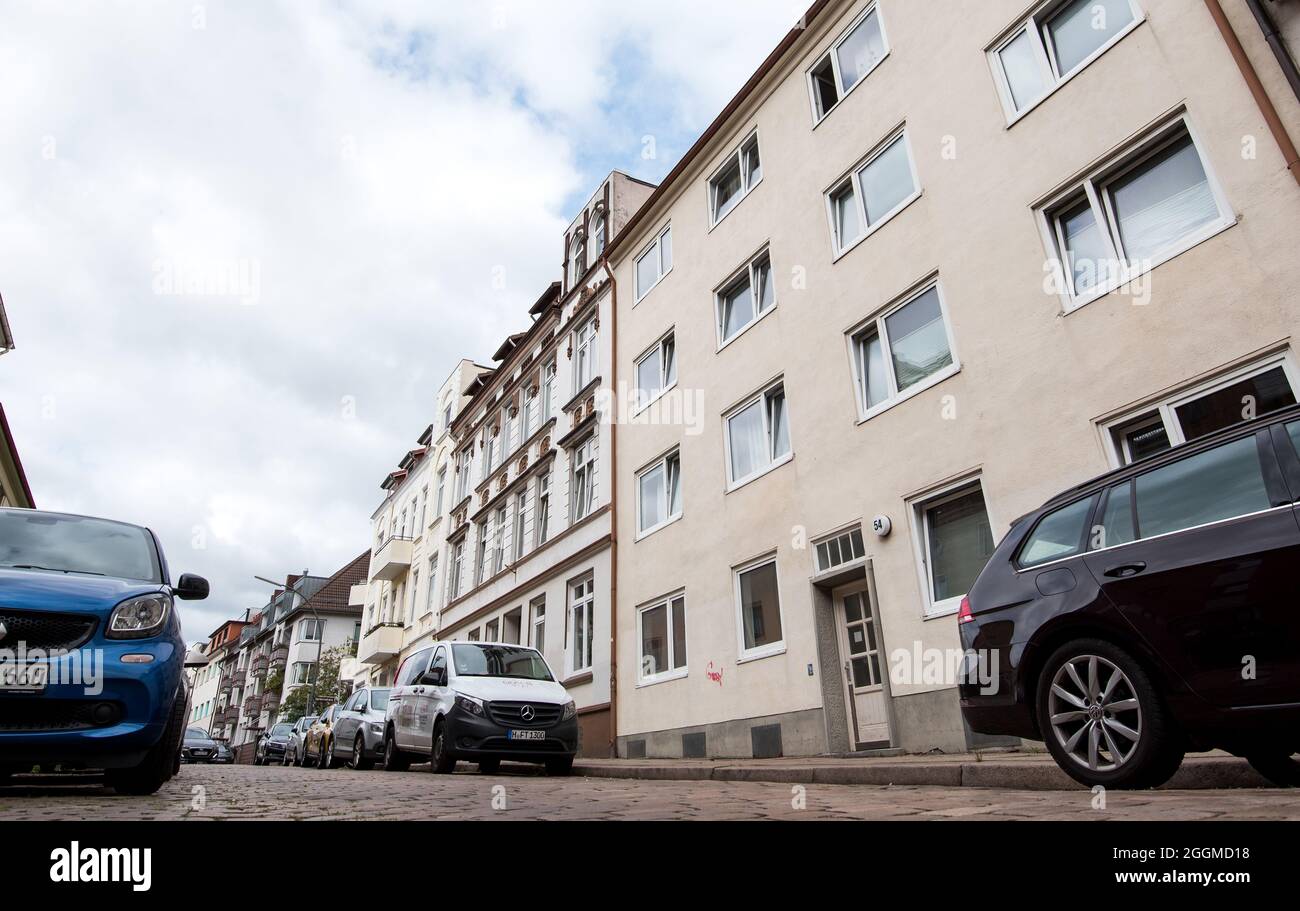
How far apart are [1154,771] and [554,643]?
1686 cm

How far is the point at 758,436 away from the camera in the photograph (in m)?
14.6

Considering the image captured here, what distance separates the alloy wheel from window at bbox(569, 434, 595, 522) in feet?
51.6

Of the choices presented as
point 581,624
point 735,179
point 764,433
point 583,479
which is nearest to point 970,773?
point 764,433

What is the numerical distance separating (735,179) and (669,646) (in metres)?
9.96

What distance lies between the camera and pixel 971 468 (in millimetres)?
10086

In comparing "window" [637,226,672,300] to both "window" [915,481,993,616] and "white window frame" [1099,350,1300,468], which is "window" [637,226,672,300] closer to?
"window" [915,481,993,616]

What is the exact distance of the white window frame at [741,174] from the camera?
651 inches

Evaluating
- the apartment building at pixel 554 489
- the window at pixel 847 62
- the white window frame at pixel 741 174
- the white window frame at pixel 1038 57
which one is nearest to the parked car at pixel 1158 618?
the white window frame at pixel 1038 57

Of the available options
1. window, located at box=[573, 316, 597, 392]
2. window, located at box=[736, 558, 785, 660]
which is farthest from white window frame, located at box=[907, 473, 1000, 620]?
window, located at box=[573, 316, 597, 392]

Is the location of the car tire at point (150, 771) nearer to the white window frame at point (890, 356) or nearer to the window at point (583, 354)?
the white window frame at point (890, 356)

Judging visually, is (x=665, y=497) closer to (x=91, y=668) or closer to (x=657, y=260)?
(x=657, y=260)

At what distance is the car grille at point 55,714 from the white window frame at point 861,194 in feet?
37.2
